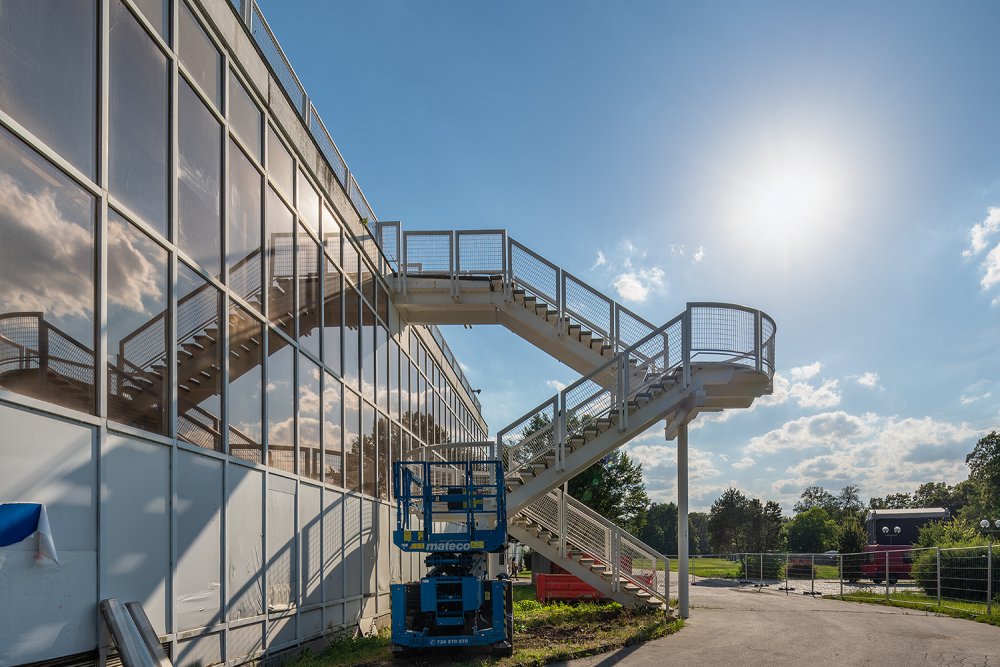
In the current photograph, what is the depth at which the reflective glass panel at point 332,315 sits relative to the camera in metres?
14.7

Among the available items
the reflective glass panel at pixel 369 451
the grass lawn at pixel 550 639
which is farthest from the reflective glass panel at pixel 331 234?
the grass lawn at pixel 550 639

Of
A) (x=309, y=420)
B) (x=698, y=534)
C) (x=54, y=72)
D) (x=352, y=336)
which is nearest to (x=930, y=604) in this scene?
(x=352, y=336)

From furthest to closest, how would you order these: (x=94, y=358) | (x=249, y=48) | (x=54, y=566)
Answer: (x=249, y=48) → (x=94, y=358) → (x=54, y=566)

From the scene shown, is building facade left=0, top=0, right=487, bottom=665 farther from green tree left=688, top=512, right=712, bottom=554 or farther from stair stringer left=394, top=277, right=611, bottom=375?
green tree left=688, top=512, right=712, bottom=554

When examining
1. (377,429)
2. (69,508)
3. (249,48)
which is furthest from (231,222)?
(377,429)

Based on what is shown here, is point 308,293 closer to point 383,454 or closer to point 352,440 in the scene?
point 352,440

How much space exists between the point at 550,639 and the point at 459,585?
117 inches

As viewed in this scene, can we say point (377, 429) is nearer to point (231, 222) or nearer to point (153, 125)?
point (231, 222)

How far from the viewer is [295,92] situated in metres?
14.5

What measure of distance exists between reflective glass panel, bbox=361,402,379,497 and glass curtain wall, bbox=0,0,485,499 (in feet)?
4.11

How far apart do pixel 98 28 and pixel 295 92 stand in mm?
7010

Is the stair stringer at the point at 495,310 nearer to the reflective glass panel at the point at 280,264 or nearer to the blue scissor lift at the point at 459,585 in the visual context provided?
the blue scissor lift at the point at 459,585

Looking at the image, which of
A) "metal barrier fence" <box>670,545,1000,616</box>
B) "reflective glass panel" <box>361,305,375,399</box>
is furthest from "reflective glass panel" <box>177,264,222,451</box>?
"metal barrier fence" <box>670,545,1000,616</box>

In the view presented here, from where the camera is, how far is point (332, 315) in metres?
15.1
